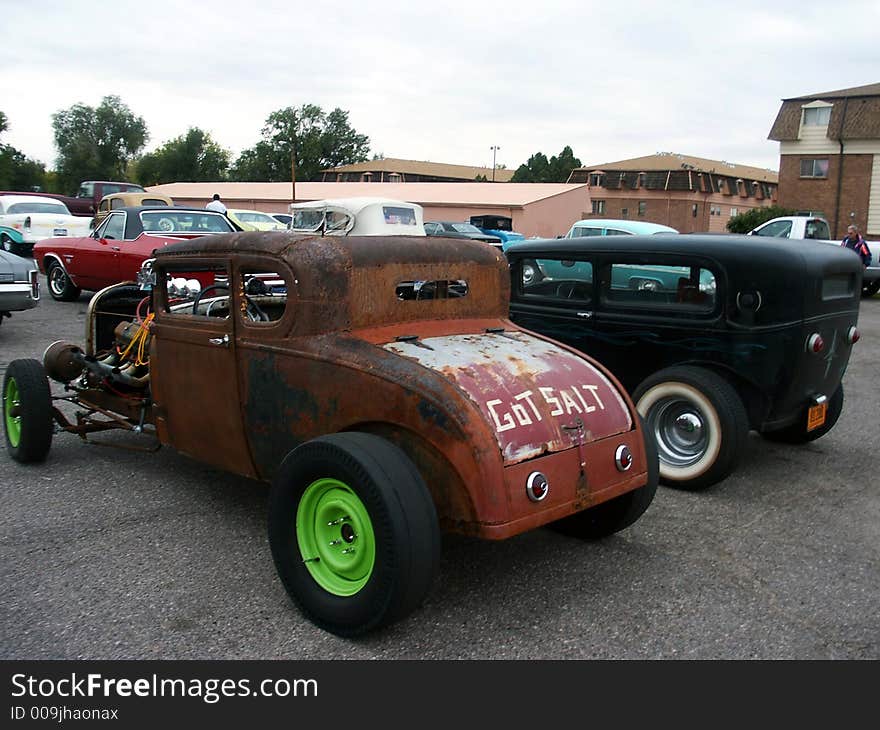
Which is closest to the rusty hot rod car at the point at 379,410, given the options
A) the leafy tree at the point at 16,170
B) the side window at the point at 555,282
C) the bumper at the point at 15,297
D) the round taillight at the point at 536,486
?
the round taillight at the point at 536,486

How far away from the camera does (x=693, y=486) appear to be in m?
5.32

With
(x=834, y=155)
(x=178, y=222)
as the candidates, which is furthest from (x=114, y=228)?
(x=834, y=155)

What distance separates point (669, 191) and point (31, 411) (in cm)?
6475

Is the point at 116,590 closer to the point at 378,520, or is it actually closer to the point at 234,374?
the point at 234,374

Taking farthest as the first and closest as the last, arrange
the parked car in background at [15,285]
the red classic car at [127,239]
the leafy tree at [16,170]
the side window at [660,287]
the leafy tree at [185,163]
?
the leafy tree at [185,163] → the leafy tree at [16,170] → the red classic car at [127,239] → the parked car in background at [15,285] → the side window at [660,287]

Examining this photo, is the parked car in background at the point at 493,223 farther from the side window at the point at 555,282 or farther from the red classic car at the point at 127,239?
the side window at the point at 555,282

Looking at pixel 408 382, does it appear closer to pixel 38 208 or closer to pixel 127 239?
pixel 127 239

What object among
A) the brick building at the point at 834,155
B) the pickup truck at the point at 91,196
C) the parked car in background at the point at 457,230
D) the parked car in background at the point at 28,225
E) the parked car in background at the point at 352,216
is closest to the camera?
the parked car in background at the point at 352,216

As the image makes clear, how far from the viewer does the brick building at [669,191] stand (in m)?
64.6

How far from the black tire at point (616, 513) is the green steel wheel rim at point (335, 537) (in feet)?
4.04

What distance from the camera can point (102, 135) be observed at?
84250 mm

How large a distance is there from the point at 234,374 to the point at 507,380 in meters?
1.44

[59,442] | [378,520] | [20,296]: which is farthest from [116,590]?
[20,296]
